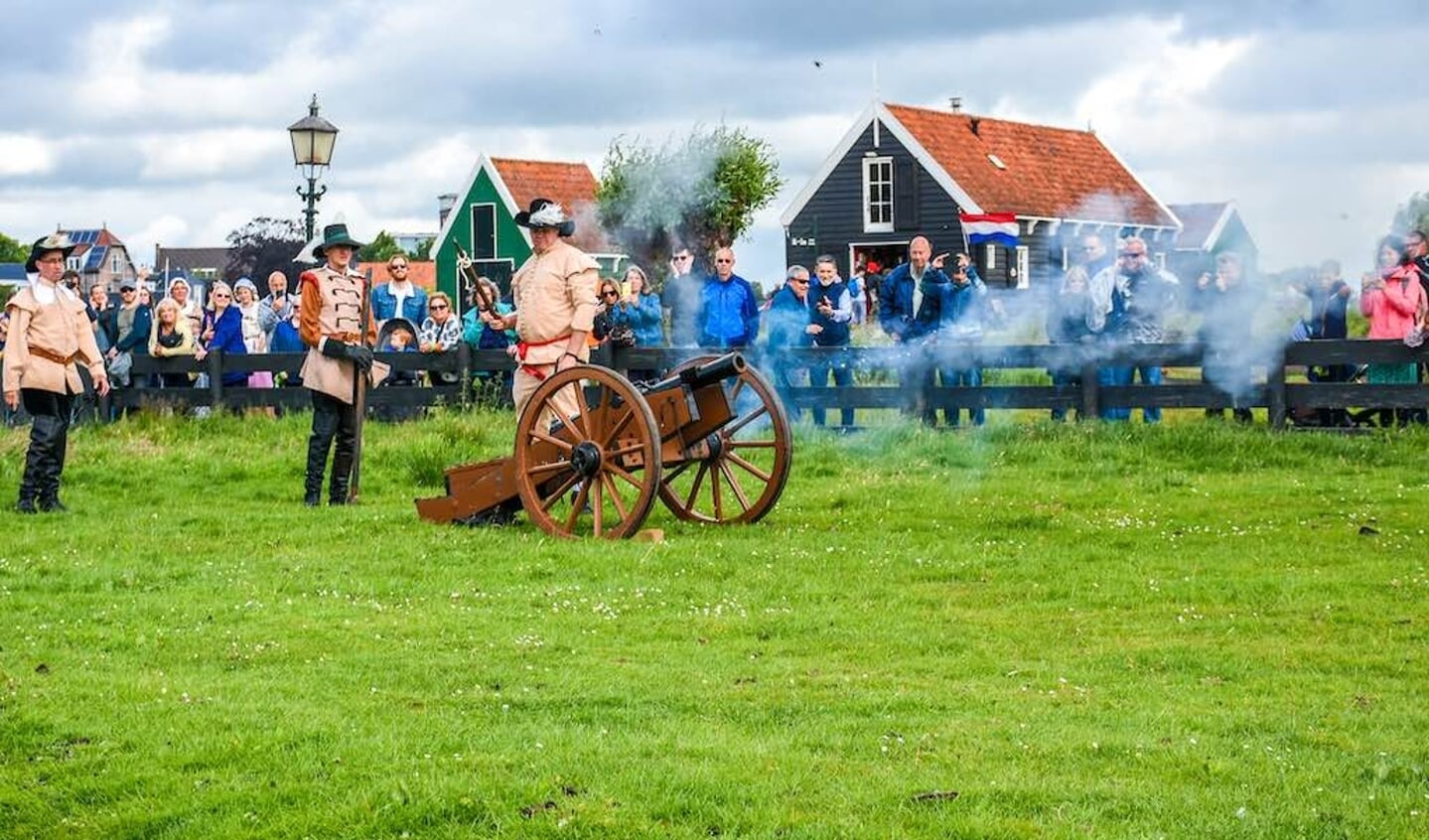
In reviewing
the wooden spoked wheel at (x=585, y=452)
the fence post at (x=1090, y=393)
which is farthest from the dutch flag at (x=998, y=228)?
the wooden spoked wheel at (x=585, y=452)

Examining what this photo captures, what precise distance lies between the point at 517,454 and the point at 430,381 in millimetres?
8591

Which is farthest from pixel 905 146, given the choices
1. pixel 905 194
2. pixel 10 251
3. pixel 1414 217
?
pixel 10 251

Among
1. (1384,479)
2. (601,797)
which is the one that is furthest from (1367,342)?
(601,797)

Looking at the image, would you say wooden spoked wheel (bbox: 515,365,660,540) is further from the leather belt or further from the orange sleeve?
the leather belt

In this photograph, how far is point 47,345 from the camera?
15.3 metres

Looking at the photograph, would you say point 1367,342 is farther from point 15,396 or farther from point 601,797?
point 601,797

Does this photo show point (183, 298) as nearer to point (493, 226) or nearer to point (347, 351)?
point (347, 351)

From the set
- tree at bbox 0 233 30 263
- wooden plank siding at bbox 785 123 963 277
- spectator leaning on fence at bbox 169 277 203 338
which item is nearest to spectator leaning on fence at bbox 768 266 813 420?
spectator leaning on fence at bbox 169 277 203 338

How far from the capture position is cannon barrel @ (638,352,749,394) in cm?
1288

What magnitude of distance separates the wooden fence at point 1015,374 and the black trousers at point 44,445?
17.9 ft

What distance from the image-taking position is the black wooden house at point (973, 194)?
20.0m

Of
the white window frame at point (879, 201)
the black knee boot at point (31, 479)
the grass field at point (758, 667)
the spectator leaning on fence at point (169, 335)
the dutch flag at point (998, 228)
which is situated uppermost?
the white window frame at point (879, 201)

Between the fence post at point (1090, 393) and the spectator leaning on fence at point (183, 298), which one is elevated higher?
the spectator leaning on fence at point (183, 298)

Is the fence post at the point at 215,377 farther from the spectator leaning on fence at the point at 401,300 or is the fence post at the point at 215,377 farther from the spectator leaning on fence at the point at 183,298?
the spectator leaning on fence at the point at 401,300
